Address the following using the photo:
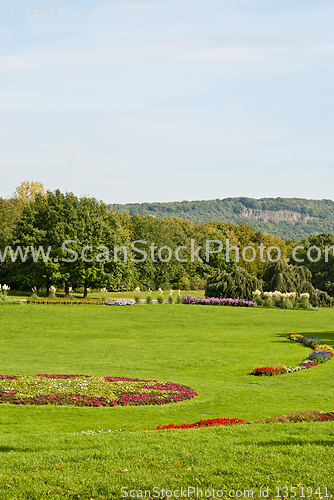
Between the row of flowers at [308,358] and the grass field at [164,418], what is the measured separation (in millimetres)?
553

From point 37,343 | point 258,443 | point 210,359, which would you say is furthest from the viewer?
point 37,343

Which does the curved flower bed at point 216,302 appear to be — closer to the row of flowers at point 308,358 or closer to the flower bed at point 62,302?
the flower bed at point 62,302

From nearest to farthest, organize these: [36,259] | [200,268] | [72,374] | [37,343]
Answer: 1. [72,374]
2. [37,343]
3. [36,259]
4. [200,268]

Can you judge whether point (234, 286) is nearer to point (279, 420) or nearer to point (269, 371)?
point (269, 371)

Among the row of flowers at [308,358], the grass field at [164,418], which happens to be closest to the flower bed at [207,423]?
the grass field at [164,418]

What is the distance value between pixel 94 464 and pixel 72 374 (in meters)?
10.3

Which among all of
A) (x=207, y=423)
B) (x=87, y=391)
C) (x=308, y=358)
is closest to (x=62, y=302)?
(x=308, y=358)

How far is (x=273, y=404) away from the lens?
1305 cm

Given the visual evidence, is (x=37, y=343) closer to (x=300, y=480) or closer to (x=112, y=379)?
(x=112, y=379)

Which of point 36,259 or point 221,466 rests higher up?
point 36,259

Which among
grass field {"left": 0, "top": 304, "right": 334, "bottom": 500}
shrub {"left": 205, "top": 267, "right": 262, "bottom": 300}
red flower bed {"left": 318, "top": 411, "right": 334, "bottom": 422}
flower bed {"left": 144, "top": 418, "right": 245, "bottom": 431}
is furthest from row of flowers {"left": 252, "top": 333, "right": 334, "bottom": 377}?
shrub {"left": 205, "top": 267, "right": 262, "bottom": 300}

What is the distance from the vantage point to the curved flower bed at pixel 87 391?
526 inches

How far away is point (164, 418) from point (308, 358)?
1120 centimetres

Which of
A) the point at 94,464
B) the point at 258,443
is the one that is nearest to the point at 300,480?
the point at 258,443
